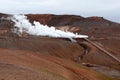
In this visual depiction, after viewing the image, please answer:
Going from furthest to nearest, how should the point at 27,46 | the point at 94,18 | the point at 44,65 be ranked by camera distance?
the point at 94,18, the point at 27,46, the point at 44,65

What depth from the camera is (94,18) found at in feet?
299

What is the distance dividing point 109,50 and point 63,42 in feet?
19.2

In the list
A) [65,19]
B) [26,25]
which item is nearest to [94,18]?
[65,19]

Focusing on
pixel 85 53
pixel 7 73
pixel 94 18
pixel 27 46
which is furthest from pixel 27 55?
pixel 94 18

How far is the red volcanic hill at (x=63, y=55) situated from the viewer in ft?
83.1

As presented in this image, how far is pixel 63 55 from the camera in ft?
156

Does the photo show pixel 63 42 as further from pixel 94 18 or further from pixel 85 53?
pixel 94 18

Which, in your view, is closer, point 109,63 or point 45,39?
point 109,63

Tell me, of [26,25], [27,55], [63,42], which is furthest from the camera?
[26,25]

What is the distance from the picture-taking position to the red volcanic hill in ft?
83.1

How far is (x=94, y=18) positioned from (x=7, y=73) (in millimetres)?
69410

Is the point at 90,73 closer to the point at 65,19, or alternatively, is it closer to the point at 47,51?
the point at 47,51

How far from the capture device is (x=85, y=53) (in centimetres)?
4966

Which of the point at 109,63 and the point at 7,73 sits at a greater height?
the point at 7,73
